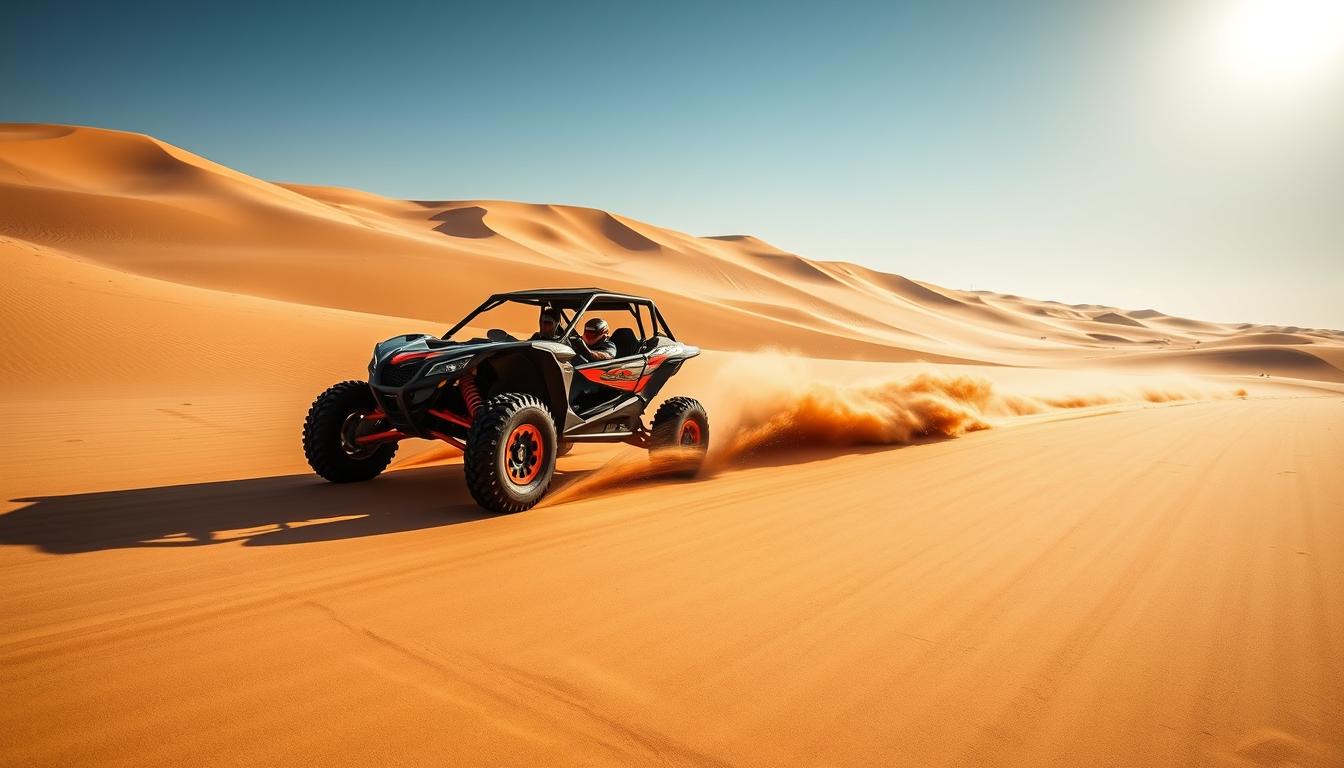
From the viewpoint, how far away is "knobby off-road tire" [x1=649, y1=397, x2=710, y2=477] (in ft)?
23.1

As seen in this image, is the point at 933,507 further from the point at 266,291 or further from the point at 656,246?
the point at 656,246

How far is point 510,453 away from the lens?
5.30 m

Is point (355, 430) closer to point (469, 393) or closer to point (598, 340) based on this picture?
point (469, 393)

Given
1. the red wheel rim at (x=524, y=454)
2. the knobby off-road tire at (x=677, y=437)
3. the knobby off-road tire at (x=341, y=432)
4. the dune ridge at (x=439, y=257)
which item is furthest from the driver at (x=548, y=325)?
the dune ridge at (x=439, y=257)

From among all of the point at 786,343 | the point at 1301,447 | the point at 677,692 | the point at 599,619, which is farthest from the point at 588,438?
the point at 786,343

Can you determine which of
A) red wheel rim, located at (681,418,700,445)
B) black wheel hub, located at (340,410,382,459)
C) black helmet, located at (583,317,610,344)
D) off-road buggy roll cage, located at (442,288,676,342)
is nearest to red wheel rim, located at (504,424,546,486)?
off-road buggy roll cage, located at (442,288,676,342)

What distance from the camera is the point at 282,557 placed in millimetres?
3971

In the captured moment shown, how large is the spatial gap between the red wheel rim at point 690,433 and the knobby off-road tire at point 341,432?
291 centimetres

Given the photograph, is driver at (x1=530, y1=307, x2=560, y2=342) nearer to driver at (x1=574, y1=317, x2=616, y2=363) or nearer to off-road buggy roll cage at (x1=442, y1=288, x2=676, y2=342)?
off-road buggy roll cage at (x1=442, y1=288, x2=676, y2=342)

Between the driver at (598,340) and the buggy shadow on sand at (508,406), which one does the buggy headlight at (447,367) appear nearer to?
the buggy shadow on sand at (508,406)

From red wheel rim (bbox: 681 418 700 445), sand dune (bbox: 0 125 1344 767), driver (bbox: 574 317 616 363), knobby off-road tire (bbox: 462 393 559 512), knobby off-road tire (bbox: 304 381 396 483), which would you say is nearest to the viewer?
sand dune (bbox: 0 125 1344 767)

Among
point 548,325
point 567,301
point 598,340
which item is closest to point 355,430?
point 548,325

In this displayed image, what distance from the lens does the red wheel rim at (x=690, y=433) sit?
7285 millimetres

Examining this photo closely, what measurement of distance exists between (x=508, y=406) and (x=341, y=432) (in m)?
1.94
